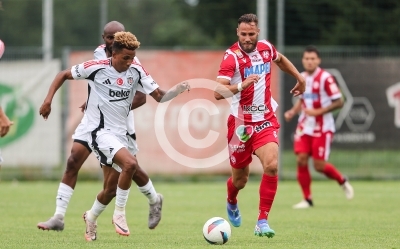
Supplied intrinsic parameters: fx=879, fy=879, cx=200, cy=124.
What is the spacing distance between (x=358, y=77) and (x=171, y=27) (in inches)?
608

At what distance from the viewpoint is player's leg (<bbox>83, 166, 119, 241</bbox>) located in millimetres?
9695

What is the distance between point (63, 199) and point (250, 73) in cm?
266

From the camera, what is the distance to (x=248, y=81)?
9250 mm

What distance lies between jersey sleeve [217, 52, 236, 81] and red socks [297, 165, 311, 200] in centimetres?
510

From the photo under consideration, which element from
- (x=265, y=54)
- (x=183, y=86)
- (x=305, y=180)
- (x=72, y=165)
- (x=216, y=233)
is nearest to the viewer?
(x=216, y=233)

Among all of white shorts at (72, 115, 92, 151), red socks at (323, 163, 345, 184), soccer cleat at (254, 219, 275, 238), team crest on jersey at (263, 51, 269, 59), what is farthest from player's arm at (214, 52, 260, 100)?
red socks at (323, 163, 345, 184)

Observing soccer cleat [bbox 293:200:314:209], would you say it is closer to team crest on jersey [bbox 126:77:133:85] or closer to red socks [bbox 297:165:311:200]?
red socks [bbox 297:165:311:200]

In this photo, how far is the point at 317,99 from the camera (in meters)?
14.9

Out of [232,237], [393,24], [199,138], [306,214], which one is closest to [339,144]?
[199,138]

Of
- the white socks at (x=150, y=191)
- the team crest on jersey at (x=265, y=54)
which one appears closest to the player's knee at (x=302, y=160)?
the white socks at (x=150, y=191)

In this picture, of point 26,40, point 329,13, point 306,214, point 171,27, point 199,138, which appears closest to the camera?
point 306,214

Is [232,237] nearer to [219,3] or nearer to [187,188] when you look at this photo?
[187,188]

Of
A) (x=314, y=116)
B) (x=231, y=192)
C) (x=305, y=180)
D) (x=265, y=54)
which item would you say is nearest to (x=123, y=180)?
(x=231, y=192)

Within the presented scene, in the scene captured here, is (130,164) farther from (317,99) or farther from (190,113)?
(190,113)
